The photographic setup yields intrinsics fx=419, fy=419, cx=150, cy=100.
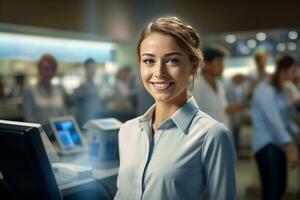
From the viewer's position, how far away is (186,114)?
121 centimetres

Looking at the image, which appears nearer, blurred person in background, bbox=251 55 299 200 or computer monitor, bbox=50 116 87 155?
computer monitor, bbox=50 116 87 155

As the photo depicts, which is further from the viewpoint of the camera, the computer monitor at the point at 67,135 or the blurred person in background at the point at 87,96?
the blurred person in background at the point at 87,96

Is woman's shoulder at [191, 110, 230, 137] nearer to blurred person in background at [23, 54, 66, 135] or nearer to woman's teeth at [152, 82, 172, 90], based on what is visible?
woman's teeth at [152, 82, 172, 90]

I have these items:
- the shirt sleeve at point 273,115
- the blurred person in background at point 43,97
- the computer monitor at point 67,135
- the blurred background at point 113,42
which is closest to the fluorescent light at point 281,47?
the blurred background at point 113,42

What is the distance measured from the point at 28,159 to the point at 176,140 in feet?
1.45

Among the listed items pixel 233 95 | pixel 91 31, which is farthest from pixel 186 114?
pixel 233 95

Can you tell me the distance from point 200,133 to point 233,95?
3.83 metres

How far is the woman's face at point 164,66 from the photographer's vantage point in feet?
3.78

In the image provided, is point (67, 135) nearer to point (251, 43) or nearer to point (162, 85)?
point (162, 85)

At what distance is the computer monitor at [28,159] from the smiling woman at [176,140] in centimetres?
32

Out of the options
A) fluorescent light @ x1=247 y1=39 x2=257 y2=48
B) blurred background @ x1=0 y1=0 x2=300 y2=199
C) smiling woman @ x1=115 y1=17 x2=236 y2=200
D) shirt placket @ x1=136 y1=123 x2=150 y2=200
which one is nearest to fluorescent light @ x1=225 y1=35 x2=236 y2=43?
blurred background @ x1=0 y1=0 x2=300 y2=199

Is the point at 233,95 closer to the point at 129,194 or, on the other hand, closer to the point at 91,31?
the point at 91,31

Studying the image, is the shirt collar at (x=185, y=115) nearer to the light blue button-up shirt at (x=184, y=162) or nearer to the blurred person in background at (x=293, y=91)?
the light blue button-up shirt at (x=184, y=162)

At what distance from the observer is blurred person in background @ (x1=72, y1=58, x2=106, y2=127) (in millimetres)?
3977
